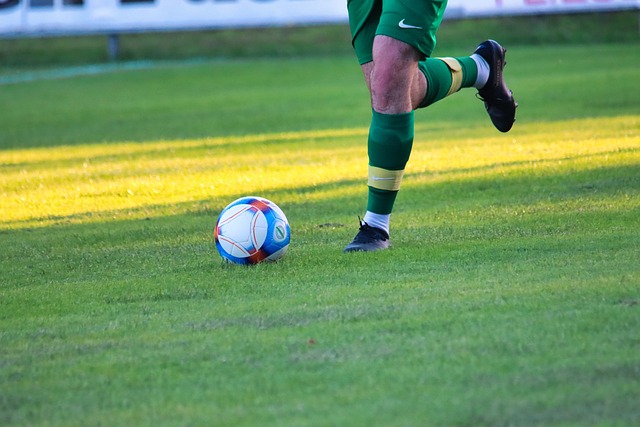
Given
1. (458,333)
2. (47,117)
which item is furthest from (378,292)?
(47,117)

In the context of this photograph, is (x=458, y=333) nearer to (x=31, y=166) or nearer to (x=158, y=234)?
(x=158, y=234)

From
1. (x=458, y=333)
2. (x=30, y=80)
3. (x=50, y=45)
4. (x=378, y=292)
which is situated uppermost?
(x=458, y=333)

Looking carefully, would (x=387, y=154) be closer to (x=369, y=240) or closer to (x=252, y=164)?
(x=369, y=240)

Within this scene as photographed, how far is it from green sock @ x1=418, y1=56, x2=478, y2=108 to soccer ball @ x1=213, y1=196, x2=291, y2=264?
0.87m

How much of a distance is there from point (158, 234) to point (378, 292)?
2005 mm

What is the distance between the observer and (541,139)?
857 cm

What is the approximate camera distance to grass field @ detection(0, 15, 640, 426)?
2.55 m

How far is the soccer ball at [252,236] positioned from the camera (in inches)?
168

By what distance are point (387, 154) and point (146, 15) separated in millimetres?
19969

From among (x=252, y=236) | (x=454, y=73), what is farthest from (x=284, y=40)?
(x=252, y=236)

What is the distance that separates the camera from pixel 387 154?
447 centimetres

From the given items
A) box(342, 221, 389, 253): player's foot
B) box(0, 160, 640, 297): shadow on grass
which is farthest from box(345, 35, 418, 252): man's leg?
box(0, 160, 640, 297): shadow on grass

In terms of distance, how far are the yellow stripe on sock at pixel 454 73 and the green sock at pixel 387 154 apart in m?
0.45

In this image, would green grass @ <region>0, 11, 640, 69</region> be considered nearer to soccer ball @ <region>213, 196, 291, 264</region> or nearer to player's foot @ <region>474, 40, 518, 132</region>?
player's foot @ <region>474, 40, 518, 132</region>
